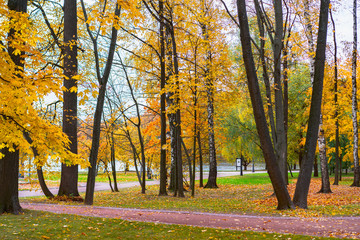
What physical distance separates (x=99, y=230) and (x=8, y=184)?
3.12 metres

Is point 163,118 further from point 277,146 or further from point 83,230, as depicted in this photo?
point 83,230

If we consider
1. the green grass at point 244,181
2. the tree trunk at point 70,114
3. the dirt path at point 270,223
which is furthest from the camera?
the green grass at point 244,181

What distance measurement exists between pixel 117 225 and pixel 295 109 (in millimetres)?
21408

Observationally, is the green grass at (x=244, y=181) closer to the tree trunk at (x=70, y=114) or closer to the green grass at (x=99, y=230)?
the tree trunk at (x=70, y=114)

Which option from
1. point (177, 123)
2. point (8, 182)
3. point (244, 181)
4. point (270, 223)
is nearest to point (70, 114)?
point (177, 123)

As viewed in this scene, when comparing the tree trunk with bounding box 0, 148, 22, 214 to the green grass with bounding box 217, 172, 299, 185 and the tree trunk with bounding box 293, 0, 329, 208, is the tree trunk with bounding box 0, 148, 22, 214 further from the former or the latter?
the green grass with bounding box 217, 172, 299, 185

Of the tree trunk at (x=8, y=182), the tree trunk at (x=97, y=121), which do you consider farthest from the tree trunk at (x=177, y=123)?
the tree trunk at (x=8, y=182)

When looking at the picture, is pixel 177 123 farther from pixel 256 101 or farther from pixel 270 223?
pixel 270 223

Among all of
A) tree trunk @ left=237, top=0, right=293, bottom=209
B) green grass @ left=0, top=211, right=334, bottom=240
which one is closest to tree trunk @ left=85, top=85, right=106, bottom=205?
green grass @ left=0, top=211, right=334, bottom=240

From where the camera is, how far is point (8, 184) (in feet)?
25.6

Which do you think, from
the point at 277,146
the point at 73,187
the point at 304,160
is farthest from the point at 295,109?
the point at 73,187

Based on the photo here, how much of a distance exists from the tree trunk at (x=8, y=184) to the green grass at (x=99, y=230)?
2.25 feet

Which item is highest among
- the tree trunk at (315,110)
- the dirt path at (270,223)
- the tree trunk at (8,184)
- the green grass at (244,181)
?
the tree trunk at (315,110)

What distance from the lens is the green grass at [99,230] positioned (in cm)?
567
